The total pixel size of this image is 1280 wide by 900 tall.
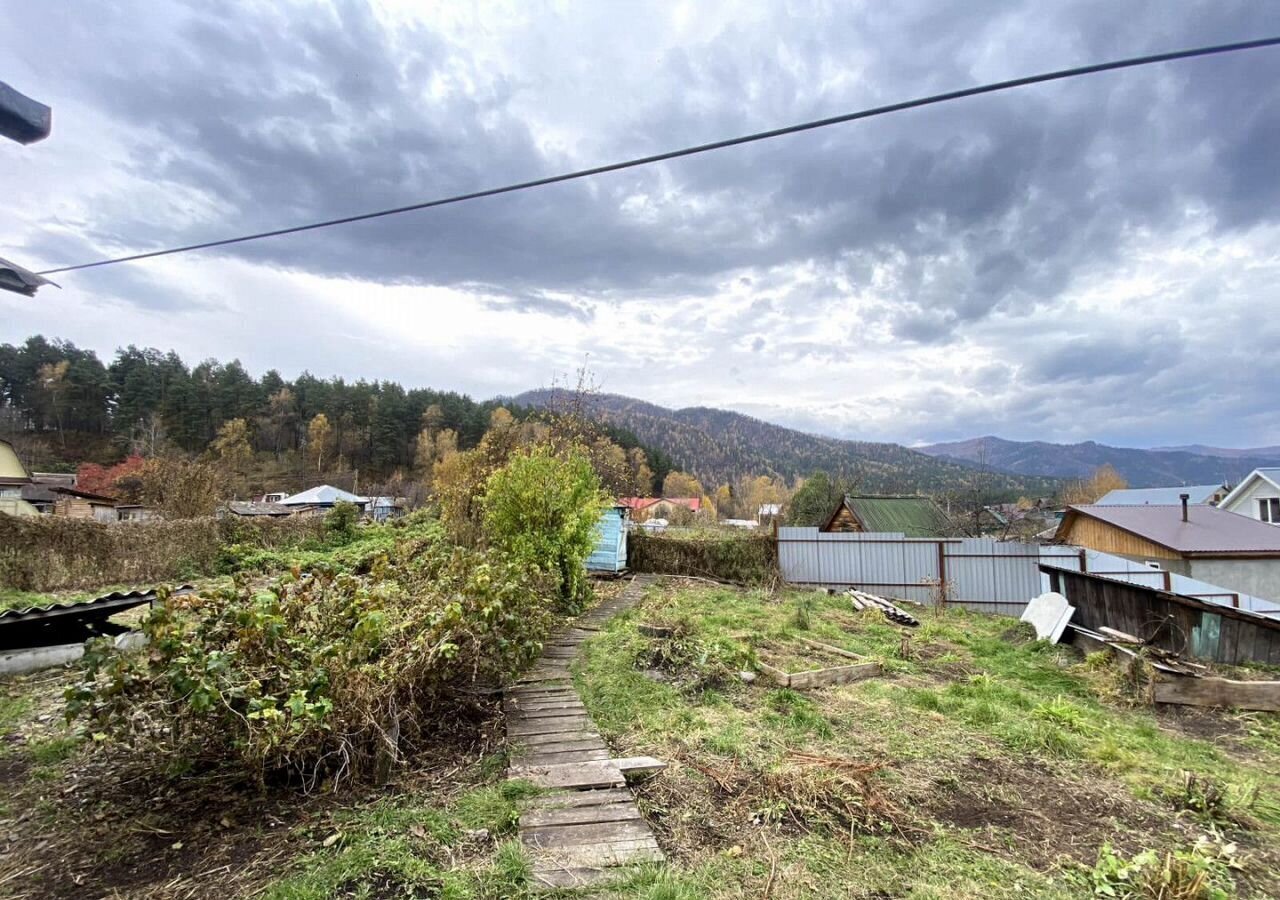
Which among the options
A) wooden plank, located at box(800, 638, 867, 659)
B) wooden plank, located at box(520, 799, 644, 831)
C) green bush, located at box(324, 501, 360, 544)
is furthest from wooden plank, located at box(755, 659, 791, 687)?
green bush, located at box(324, 501, 360, 544)

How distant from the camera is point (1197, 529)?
A: 14641 millimetres

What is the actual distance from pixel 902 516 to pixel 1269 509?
1614cm

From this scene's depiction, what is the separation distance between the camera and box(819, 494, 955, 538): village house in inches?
824

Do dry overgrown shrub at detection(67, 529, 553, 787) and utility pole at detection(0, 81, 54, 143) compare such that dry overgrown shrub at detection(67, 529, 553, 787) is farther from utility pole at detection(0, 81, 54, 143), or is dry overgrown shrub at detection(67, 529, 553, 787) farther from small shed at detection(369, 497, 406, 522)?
small shed at detection(369, 497, 406, 522)

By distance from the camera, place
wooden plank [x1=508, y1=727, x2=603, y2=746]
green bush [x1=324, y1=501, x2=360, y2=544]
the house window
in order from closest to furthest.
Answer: wooden plank [x1=508, y1=727, x2=603, y2=746], green bush [x1=324, y1=501, x2=360, y2=544], the house window

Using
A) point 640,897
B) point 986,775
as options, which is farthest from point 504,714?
point 986,775

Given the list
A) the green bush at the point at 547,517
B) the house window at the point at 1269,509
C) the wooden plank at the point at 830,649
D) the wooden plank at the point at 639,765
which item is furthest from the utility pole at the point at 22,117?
the house window at the point at 1269,509

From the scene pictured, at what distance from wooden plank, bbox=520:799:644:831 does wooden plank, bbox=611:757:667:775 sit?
37 cm

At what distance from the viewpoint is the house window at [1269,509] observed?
23.2 m

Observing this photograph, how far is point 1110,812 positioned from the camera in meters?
3.16

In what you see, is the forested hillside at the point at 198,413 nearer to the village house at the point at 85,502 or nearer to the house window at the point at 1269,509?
the village house at the point at 85,502

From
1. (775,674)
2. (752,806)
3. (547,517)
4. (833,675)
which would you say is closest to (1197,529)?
(833,675)

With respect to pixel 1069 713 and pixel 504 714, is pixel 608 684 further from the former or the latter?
pixel 1069 713

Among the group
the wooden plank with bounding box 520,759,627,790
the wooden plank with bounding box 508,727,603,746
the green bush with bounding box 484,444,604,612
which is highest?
the green bush with bounding box 484,444,604,612
